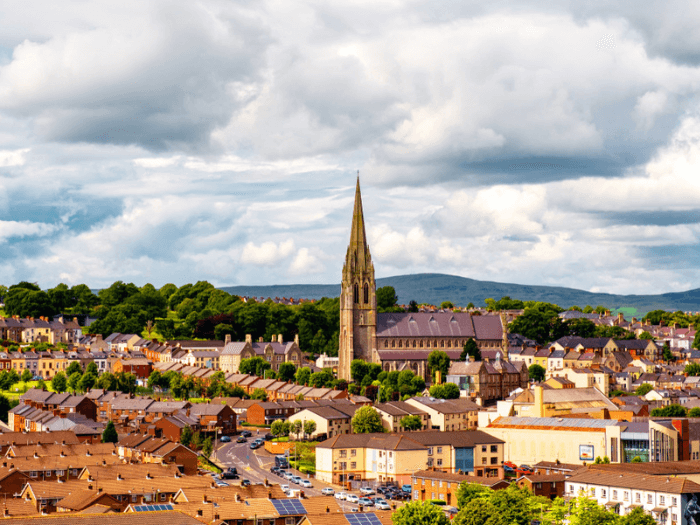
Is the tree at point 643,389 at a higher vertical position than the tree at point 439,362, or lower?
lower

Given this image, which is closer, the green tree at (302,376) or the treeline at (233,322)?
the green tree at (302,376)

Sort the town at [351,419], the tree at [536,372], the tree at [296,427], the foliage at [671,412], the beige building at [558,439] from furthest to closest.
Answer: the tree at [536,372]
the foliage at [671,412]
the tree at [296,427]
the beige building at [558,439]
the town at [351,419]

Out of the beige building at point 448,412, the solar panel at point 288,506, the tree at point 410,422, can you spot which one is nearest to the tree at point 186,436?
the tree at point 410,422

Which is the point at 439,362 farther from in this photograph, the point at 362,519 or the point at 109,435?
the point at 362,519

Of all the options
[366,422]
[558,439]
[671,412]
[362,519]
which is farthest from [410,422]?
[362,519]

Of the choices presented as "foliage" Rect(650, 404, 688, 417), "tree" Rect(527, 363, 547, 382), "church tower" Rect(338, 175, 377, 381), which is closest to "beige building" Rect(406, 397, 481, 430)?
"foliage" Rect(650, 404, 688, 417)

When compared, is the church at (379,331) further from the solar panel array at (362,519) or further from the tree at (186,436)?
the solar panel array at (362,519)

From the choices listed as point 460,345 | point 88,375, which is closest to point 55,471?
point 88,375
